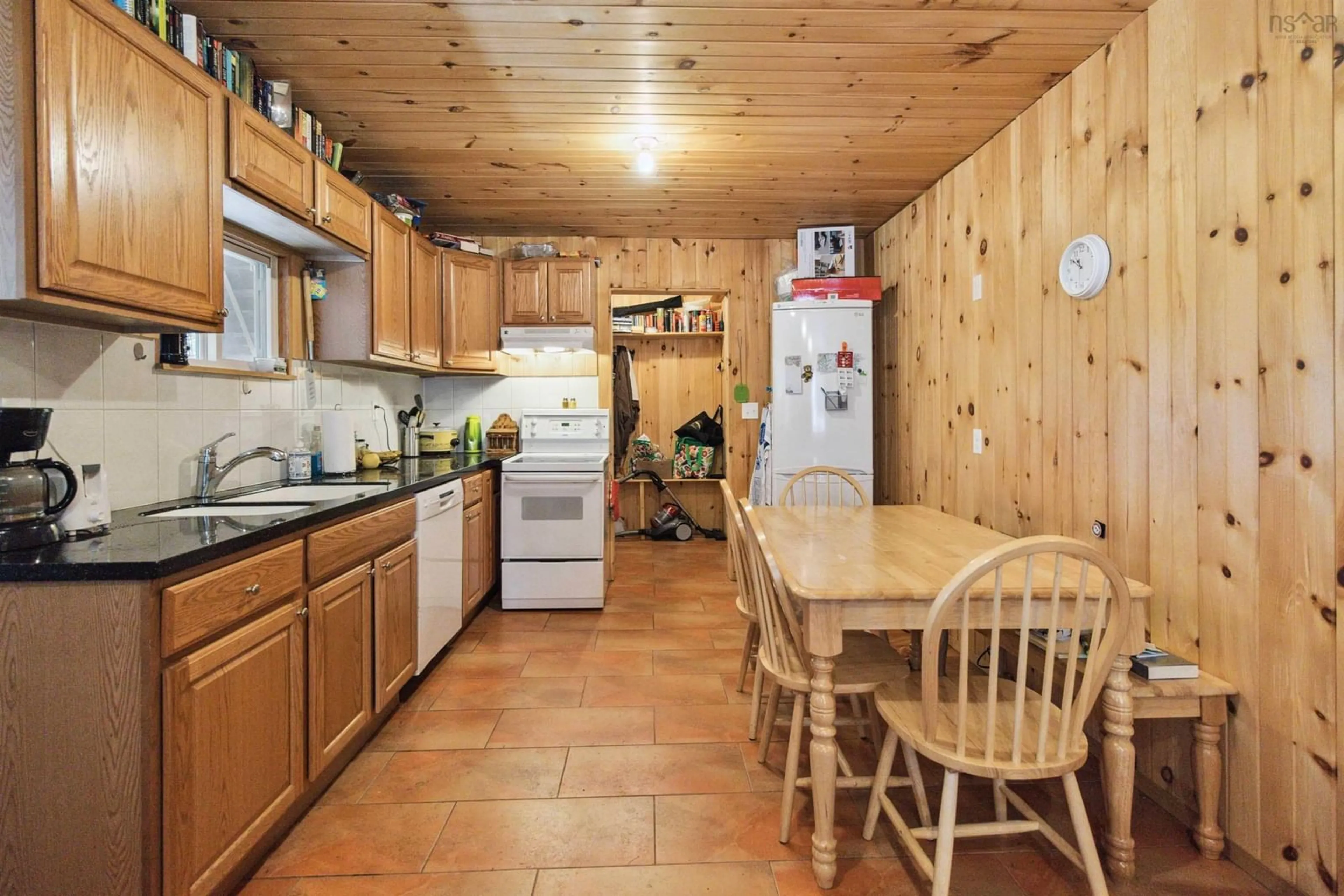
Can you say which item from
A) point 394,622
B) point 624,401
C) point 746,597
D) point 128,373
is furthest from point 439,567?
point 624,401

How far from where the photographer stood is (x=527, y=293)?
3.77 metres

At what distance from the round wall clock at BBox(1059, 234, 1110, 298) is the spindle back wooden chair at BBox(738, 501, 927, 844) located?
1.35 metres

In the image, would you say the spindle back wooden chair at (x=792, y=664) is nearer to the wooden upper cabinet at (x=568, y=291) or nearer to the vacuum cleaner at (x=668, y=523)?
the wooden upper cabinet at (x=568, y=291)

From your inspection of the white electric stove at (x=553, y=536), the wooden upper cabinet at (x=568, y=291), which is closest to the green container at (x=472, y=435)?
the white electric stove at (x=553, y=536)

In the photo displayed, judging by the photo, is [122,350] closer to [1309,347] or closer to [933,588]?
[933,588]

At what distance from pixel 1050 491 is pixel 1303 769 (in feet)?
3.34

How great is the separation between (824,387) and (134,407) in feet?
10.0

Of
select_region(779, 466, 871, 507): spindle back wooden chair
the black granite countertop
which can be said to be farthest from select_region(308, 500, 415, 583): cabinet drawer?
select_region(779, 466, 871, 507): spindle back wooden chair

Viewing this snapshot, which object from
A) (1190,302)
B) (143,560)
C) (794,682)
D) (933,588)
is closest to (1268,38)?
(1190,302)

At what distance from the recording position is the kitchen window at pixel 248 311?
7.44ft

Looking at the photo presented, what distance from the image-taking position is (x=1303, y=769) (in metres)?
1.37

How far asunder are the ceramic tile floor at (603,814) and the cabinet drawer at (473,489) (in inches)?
33.3

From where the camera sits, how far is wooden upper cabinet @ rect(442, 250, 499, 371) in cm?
348

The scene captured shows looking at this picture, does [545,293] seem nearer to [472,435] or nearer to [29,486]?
[472,435]
